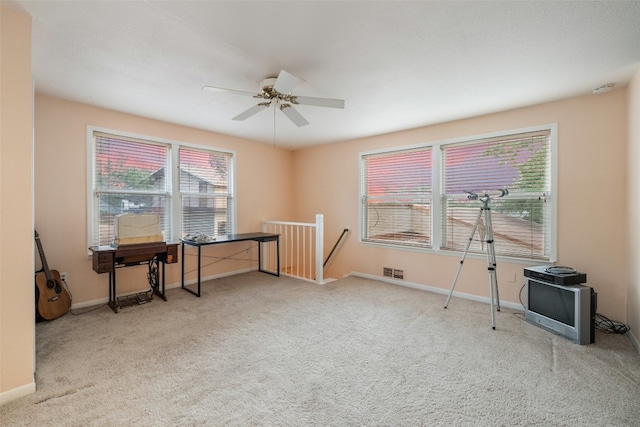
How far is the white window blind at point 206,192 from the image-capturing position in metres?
4.30

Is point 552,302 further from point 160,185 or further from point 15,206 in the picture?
point 160,185

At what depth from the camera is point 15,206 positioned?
5.79ft

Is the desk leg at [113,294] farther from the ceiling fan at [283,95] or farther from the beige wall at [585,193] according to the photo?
the beige wall at [585,193]

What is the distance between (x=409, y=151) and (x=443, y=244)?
56.7 inches

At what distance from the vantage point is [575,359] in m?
2.24

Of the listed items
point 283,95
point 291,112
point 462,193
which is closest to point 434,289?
point 462,193

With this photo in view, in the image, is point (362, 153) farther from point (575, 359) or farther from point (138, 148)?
point (575, 359)

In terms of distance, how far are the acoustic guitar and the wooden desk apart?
→ 0.36 metres

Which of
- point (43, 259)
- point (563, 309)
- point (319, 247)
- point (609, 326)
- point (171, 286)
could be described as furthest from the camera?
point (319, 247)

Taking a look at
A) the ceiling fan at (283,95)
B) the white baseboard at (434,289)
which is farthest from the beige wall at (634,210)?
the ceiling fan at (283,95)

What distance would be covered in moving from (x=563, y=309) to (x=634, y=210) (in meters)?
1.05

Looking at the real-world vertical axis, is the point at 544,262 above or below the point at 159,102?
below

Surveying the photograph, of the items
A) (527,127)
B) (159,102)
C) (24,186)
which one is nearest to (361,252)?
(527,127)

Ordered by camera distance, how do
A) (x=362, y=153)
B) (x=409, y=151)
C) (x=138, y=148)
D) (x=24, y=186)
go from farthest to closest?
1. (x=362, y=153)
2. (x=409, y=151)
3. (x=138, y=148)
4. (x=24, y=186)
